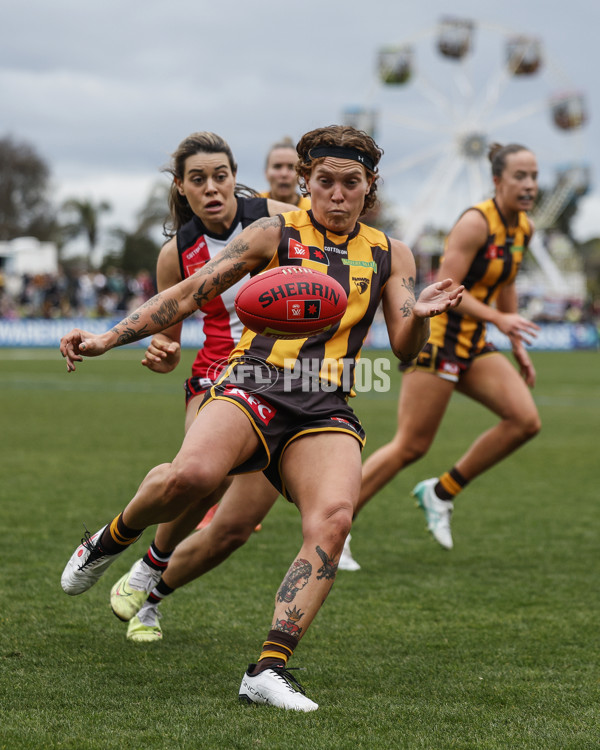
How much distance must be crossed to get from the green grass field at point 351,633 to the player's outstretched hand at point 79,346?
126cm

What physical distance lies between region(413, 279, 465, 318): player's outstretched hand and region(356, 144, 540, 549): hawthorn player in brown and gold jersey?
2.44 m

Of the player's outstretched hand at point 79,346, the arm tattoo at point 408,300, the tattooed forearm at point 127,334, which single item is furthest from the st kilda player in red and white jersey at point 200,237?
the arm tattoo at point 408,300

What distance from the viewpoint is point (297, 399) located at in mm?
4004

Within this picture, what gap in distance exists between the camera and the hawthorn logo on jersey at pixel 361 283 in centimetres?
417

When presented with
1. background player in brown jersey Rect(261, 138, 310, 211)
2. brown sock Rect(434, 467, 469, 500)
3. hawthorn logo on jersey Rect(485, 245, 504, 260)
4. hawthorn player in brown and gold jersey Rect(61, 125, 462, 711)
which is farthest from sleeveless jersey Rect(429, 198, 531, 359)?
hawthorn player in brown and gold jersey Rect(61, 125, 462, 711)

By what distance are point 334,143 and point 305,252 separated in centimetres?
45

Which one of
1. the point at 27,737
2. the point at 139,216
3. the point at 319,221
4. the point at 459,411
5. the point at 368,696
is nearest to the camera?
the point at 27,737

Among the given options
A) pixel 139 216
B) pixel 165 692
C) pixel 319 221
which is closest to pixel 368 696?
pixel 165 692

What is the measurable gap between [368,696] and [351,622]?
1.15m

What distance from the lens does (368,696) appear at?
386cm

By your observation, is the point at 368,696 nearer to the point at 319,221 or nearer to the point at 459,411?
the point at 319,221

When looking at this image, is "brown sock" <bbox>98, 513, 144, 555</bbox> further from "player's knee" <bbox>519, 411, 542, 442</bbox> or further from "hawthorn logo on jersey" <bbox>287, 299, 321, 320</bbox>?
"player's knee" <bbox>519, 411, 542, 442</bbox>

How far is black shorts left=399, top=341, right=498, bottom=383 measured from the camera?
6582 mm

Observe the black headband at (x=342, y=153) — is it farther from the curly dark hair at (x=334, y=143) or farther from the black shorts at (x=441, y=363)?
the black shorts at (x=441, y=363)
